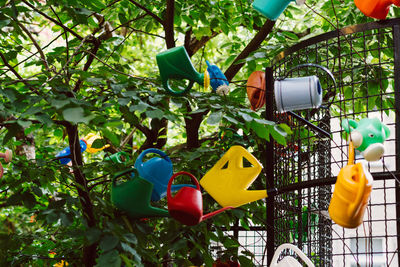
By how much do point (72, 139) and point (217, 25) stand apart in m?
1.01

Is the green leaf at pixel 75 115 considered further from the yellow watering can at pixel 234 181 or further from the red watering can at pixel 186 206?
the yellow watering can at pixel 234 181

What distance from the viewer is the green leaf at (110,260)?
3.26 ft

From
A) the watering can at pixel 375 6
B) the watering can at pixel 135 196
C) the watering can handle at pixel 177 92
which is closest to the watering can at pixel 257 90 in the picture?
the watering can handle at pixel 177 92

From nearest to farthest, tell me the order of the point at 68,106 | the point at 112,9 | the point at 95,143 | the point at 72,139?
1. the point at 68,106
2. the point at 72,139
3. the point at 95,143
4. the point at 112,9

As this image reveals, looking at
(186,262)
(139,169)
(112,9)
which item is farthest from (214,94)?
(112,9)

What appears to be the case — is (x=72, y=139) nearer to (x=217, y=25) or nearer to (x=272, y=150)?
(x=272, y=150)

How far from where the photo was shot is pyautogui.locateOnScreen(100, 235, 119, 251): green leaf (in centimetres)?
103

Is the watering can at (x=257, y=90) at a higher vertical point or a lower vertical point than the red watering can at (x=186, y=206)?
higher

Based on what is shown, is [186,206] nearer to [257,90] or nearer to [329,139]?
[257,90]

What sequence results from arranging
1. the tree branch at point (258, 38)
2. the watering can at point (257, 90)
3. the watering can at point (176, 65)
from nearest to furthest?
the watering can at point (176, 65) → the watering can at point (257, 90) → the tree branch at point (258, 38)

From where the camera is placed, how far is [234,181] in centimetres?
125

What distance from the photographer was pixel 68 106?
1.05 meters

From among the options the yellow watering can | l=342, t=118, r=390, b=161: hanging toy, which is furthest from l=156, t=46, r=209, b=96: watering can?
l=342, t=118, r=390, b=161: hanging toy

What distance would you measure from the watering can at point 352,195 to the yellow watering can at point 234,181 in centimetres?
28
